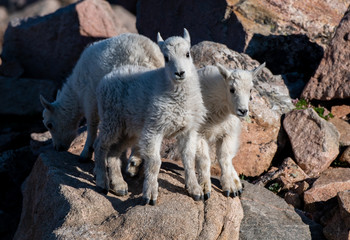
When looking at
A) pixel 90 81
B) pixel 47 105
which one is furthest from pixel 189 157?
pixel 47 105

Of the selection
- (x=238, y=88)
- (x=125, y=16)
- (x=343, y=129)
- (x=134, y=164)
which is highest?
(x=238, y=88)

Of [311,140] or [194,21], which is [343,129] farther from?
[194,21]

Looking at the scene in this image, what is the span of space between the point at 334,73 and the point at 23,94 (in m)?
9.34

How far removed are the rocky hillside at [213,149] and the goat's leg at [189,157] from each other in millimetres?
160

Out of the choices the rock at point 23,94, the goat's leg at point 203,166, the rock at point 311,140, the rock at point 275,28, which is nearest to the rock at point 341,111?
the rock at point 275,28

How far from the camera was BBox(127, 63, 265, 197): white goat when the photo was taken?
6488 mm

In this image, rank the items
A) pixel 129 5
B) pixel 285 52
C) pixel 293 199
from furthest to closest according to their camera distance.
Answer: pixel 129 5, pixel 285 52, pixel 293 199

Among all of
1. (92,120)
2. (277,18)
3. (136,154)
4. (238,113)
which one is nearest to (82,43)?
(277,18)

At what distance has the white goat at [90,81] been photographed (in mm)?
7840

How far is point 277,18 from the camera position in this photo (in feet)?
38.5

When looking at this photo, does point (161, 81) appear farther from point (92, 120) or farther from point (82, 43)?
point (82, 43)

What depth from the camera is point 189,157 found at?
6.25 m

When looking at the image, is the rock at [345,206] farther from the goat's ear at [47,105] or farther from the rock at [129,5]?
the rock at [129,5]

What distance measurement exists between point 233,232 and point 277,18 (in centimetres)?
720
